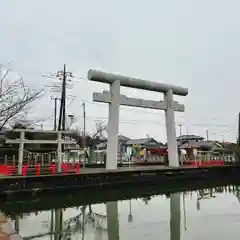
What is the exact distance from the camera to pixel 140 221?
1236cm

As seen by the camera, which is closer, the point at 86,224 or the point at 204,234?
the point at 204,234

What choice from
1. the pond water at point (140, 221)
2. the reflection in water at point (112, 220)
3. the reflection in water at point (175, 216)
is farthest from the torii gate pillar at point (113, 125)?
the reflection in water at point (112, 220)

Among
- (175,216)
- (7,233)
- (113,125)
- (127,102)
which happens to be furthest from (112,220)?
(127,102)

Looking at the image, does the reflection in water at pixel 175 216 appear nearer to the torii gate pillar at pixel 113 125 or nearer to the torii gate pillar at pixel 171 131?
the torii gate pillar at pixel 113 125

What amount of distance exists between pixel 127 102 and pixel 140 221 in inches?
529

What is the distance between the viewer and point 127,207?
15.8 meters

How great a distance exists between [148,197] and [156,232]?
358 inches

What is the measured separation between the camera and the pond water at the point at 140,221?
33.6ft

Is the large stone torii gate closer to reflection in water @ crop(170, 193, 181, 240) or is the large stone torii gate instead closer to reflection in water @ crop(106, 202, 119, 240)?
reflection in water @ crop(170, 193, 181, 240)

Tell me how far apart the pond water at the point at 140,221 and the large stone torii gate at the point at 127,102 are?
6.66 metres

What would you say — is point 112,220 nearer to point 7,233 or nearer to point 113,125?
point 7,233

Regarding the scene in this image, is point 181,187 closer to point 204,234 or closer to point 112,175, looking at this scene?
point 112,175

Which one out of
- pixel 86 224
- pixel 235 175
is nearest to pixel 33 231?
pixel 86 224

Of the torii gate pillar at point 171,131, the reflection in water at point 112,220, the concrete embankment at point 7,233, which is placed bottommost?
the reflection in water at point 112,220
